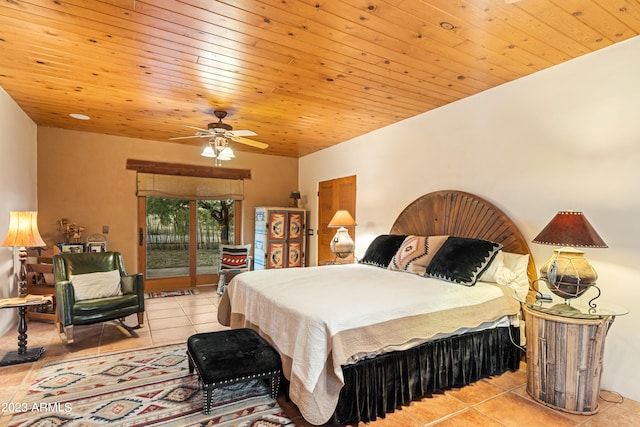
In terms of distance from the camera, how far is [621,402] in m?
2.35

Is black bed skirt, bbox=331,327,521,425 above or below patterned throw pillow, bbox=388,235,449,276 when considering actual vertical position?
below

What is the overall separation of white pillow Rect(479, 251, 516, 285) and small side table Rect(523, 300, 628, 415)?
18.9 inches

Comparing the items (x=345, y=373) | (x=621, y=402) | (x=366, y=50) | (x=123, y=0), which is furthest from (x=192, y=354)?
(x=621, y=402)

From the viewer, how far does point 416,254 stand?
3379mm

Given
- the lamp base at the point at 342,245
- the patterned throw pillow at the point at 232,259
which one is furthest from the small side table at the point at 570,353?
the patterned throw pillow at the point at 232,259

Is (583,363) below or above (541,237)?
below

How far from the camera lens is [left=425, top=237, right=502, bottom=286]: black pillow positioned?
2824 millimetres

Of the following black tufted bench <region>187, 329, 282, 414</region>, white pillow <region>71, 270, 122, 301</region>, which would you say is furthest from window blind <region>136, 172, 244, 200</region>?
black tufted bench <region>187, 329, 282, 414</region>

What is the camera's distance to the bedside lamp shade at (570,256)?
7.23 ft

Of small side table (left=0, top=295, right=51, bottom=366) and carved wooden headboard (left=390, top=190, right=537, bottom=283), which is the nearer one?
small side table (left=0, top=295, right=51, bottom=366)

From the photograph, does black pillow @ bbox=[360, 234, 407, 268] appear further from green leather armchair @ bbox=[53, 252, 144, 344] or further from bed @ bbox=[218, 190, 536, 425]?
green leather armchair @ bbox=[53, 252, 144, 344]

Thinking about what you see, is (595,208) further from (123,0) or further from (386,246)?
(123,0)

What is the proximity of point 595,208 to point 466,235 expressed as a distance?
43.9 inches

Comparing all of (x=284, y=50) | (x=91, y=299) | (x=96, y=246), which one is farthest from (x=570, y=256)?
(x=96, y=246)
